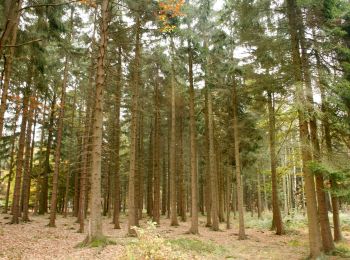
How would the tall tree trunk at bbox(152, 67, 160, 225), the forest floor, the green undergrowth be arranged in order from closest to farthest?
1. the forest floor
2. the green undergrowth
3. the tall tree trunk at bbox(152, 67, 160, 225)

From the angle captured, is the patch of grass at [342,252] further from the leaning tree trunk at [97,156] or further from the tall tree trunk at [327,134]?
the leaning tree trunk at [97,156]

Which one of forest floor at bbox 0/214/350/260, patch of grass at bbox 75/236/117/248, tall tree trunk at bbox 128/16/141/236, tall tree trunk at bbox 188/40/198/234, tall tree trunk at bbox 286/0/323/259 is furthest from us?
tall tree trunk at bbox 188/40/198/234

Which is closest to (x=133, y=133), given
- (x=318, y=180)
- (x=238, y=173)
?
(x=238, y=173)

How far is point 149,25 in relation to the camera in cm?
1563

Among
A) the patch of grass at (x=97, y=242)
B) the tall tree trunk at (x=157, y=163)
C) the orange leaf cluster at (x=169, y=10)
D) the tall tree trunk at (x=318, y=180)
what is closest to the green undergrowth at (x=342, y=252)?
the tall tree trunk at (x=318, y=180)

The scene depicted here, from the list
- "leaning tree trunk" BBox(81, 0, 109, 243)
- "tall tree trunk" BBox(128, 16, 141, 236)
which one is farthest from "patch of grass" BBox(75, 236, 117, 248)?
"tall tree trunk" BBox(128, 16, 141, 236)

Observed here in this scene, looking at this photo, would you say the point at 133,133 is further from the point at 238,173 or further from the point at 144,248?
the point at 144,248

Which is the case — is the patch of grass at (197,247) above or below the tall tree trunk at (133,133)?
below

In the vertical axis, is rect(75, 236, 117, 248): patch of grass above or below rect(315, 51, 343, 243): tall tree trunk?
below

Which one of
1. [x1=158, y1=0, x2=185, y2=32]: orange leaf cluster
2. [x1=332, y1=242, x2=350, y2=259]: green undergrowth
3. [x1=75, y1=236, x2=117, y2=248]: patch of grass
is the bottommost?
[x1=332, y1=242, x2=350, y2=259]: green undergrowth

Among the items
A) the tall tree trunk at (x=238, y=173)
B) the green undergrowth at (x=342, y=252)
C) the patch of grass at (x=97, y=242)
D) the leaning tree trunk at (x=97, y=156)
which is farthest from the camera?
the tall tree trunk at (x=238, y=173)

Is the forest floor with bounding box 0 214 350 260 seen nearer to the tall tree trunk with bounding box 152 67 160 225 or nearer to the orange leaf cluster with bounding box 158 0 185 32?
the tall tree trunk with bounding box 152 67 160 225

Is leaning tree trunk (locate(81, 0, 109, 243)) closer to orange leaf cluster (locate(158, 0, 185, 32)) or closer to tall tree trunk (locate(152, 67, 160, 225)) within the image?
orange leaf cluster (locate(158, 0, 185, 32))

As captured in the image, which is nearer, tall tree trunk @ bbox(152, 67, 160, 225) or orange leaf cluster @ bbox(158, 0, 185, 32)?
orange leaf cluster @ bbox(158, 0, 185, 32)
